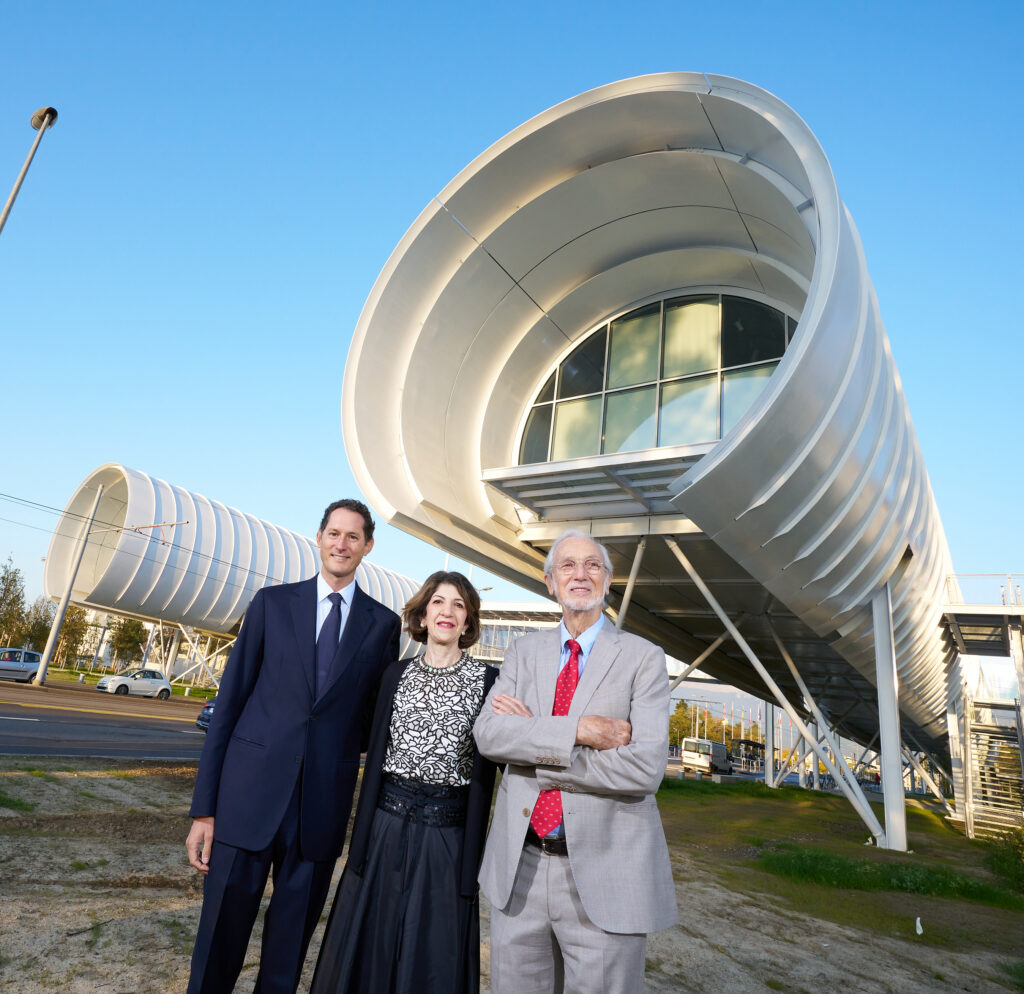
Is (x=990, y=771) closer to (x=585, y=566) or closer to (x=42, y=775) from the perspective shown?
(x=585, y=566)

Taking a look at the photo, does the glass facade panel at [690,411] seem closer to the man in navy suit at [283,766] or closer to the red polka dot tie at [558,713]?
the man in navy suit at [283,766]

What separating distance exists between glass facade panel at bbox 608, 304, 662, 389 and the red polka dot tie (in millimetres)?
10205

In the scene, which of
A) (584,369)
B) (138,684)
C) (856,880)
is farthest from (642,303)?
(138,684)

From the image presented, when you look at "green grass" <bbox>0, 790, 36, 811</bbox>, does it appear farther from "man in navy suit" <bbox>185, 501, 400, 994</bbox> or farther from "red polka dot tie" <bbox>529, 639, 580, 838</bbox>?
"red polka dot tie" <bbox>529, 639, 580, 838</bbox>

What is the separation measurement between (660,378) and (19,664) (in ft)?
95.3

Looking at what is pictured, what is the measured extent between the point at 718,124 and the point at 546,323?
4.69 metres

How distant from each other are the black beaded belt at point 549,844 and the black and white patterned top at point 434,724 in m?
0.46

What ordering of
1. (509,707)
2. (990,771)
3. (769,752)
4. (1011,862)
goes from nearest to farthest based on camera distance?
(509,707)
(1011,862)
(990,771)
(769,752)

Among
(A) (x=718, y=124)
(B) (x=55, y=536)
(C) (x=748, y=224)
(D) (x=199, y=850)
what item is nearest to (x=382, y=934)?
(D) (x=199, y=850)

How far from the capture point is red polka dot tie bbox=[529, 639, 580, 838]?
2326mm

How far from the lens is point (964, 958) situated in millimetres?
5023

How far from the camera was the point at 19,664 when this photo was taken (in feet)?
91.7

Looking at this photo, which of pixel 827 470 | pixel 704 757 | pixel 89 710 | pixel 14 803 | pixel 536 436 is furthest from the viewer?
pixel 704 757

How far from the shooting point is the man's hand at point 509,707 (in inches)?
95.9
